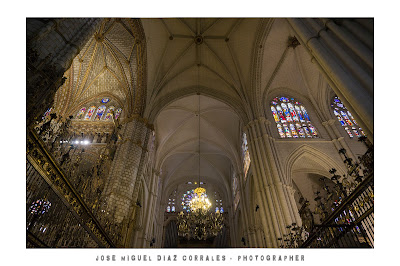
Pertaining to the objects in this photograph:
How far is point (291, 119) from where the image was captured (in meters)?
14.8

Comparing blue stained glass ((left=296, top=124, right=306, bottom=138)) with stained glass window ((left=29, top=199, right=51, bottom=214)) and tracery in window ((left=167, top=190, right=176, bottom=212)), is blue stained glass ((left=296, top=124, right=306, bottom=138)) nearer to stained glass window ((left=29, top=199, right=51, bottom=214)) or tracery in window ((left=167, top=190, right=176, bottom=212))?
stained glass window ((left=29, top=199, right=51, bottom=214))

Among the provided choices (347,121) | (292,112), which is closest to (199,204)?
(292,112)

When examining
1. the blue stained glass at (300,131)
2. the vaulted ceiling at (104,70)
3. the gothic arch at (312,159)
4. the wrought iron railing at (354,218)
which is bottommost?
the wrought iron railing at (354,218)

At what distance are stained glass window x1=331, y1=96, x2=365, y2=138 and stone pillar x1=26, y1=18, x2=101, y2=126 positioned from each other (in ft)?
44.7

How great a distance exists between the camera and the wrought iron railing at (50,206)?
4.08m

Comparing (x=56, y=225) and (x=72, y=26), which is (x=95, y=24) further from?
(x=56, y=225)

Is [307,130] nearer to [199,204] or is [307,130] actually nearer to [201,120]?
[199,204]

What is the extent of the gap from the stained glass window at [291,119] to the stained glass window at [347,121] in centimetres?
168

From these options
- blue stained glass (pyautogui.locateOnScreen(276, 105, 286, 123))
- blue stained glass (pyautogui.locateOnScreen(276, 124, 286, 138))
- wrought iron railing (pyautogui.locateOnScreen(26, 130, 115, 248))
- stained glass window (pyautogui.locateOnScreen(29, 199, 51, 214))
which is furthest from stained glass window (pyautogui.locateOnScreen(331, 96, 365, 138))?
stained glass window (pyautogui.locateOnScreen(29, 199, 51, 214))

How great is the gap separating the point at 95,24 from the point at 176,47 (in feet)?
35.0

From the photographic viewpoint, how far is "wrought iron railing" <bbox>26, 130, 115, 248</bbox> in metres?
4.08

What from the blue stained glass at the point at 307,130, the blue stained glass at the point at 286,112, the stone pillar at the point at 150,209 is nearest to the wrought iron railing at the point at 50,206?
the stone pillar at the point at 150,209

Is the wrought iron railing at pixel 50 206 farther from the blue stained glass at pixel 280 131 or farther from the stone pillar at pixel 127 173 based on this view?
the blue stained glass at pixel 280 131

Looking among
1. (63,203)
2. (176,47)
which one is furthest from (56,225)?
(176,47)
